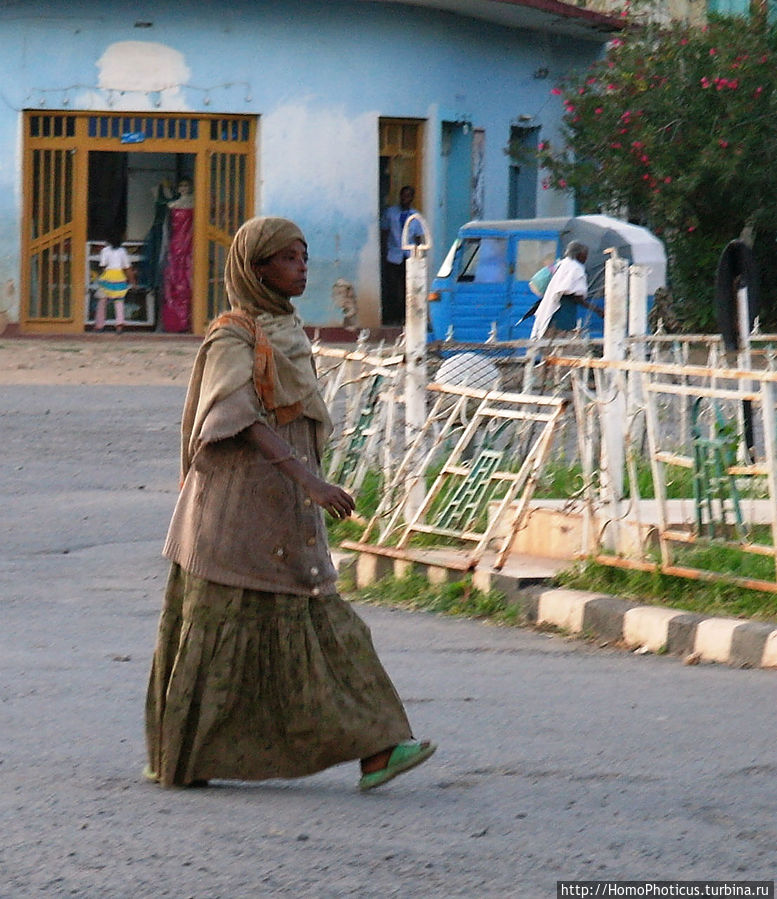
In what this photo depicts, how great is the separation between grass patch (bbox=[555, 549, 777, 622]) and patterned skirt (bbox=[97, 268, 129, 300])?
50.6ft

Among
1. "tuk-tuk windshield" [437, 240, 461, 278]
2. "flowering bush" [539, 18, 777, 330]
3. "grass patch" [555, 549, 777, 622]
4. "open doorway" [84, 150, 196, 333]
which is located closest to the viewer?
"grass patch" [555, 549, 777, 622]

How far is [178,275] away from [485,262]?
5477 mm

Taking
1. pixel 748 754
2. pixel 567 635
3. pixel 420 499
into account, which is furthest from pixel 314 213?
pixel 748 754

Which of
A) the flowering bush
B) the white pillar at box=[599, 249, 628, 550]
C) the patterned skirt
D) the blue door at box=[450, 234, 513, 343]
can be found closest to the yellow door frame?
the patterned skirt

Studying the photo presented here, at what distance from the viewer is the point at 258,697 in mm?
4836

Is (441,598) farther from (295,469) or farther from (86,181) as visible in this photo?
(86,181)

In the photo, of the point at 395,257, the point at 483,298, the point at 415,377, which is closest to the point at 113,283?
the point at 395,257

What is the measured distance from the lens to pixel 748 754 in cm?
536

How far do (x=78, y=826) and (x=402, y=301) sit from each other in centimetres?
1985

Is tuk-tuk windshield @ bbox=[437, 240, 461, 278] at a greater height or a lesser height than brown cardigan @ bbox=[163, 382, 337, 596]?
greater

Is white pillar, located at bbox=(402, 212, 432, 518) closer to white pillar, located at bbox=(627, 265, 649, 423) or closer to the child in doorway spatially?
white pillar, located at bbox=(627, 265, 649, 423)

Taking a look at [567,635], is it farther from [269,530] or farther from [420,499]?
[269,530]

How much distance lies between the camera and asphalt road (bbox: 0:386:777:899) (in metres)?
4.18

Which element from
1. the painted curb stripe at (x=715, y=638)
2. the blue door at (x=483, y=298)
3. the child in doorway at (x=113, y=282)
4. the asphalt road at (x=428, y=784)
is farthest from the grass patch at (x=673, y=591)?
the child in doorway at (x=113, y=282)
